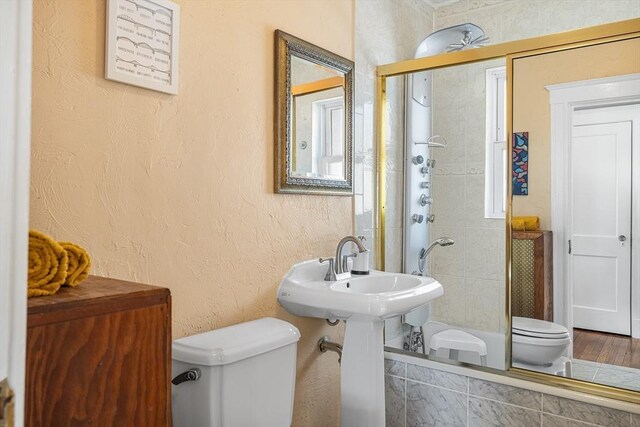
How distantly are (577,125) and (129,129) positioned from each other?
1.73m

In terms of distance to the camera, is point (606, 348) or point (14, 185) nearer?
point (14, 185)

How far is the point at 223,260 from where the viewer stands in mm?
1639

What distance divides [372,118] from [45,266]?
Result: 6.28 feet

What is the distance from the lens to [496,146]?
2195 millimetres

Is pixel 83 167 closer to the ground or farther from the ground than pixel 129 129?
closer to the ground

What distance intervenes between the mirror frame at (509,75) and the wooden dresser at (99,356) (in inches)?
62.9

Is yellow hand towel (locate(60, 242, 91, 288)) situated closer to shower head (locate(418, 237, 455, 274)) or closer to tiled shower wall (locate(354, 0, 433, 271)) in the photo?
tiled shower wall (locate(354, 0, 433, 271))

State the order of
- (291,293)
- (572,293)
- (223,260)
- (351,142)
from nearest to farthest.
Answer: (223,260) → (291,293) → (572,293) → (351,142)

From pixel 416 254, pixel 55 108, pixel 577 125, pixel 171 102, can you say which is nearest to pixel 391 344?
pixel 416 254

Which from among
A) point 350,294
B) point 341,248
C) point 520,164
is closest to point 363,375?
point 350,294

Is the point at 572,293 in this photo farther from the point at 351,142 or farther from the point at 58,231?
the point at 58,231

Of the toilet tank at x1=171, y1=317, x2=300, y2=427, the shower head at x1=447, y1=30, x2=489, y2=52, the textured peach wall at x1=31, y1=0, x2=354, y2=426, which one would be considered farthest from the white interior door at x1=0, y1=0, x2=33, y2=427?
the shower head at x1=447, y1=30, x2=489, y2=52

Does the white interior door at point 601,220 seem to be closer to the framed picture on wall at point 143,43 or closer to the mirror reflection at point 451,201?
the mirror reflection at point 451,201

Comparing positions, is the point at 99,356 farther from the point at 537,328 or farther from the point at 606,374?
the point at 606,374
